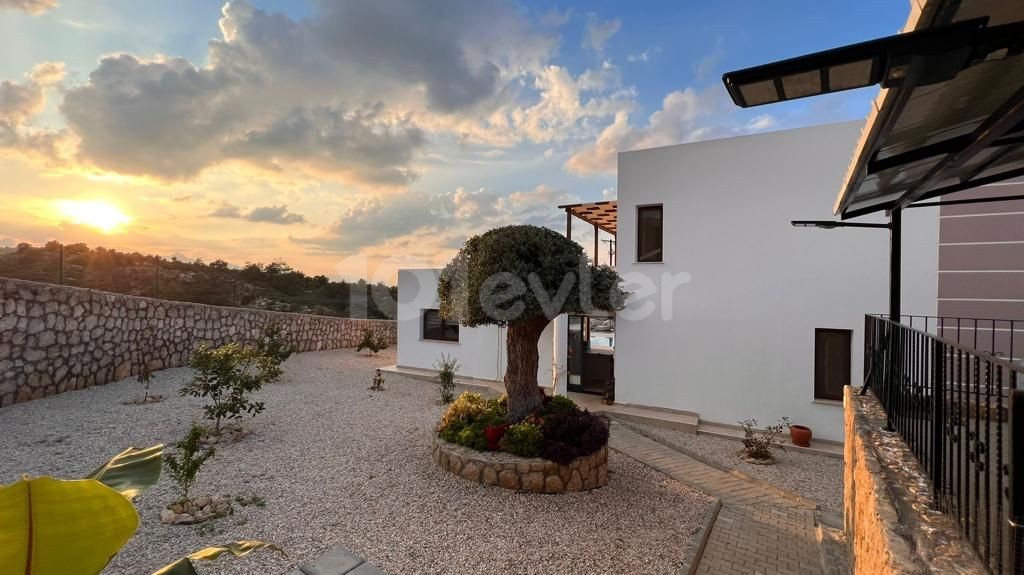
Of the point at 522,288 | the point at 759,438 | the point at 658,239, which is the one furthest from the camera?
the point at 658,239

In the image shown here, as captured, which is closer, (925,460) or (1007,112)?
(1007,112)

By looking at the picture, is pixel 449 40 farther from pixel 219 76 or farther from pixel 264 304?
pixel 264 304

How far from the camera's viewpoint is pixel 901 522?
196 centimetres

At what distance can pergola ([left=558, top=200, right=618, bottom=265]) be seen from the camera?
11141 millimetres

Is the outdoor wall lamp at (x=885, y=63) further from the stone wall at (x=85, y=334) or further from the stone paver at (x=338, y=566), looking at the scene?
the stone wall at (x=85, y=334)

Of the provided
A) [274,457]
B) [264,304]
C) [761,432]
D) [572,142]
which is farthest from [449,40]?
[264,304]

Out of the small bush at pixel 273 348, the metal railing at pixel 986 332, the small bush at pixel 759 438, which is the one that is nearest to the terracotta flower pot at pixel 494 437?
the small bush at pixel 759 438

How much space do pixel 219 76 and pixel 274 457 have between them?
706 centimetres

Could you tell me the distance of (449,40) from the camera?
8.88 meters

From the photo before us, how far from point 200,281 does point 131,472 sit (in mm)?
21852

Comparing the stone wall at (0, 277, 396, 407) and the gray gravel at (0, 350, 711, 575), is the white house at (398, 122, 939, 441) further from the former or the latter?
the stone wall at (0, 277, 396, 407)

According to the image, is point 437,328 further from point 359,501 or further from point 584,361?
point 359,501

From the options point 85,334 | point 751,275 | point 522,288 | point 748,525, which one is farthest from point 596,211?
point 85,334

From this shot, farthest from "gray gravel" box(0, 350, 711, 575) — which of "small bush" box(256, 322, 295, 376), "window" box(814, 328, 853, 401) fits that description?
"window" box(814, 328, 853, 401)
